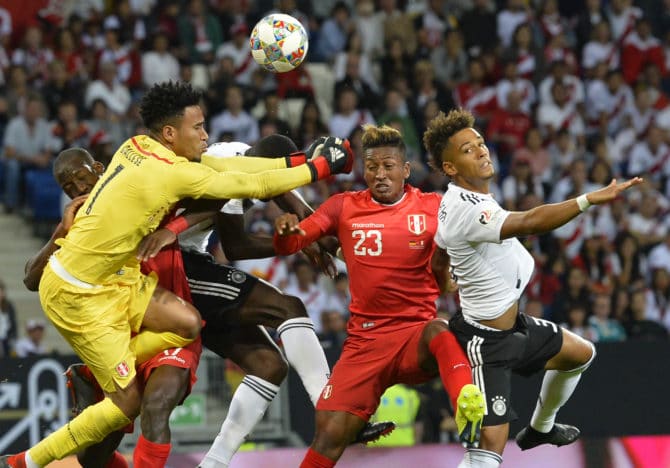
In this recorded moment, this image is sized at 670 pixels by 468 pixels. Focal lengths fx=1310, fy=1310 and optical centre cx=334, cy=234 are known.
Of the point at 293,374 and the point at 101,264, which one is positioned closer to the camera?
the point at 101,264

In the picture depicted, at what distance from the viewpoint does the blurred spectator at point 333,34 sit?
1555cm

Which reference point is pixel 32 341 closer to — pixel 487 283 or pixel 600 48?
pixel 487 283

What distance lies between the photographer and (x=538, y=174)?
48.6 ft

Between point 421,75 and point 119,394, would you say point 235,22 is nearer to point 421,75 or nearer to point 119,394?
point 421,75

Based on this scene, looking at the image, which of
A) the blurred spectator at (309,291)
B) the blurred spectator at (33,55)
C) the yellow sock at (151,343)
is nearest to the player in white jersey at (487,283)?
the yellow sock at (151,343)

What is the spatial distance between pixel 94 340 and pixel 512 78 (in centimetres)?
961

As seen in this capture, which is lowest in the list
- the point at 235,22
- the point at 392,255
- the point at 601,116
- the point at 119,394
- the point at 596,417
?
the point at 596,417

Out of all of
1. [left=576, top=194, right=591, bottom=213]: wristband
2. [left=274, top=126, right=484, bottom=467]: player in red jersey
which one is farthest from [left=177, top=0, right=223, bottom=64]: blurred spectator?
[left=576, top=194, right=591, bottom=213]: wristband

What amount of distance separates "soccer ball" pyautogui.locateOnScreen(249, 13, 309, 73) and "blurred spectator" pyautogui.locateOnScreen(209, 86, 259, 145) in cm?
606

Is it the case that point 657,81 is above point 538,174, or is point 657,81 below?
above

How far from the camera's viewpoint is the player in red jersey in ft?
23.5

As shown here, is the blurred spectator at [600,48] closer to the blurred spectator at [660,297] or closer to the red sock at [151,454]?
the blurred spectator at [660,297]

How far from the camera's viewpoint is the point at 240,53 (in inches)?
591

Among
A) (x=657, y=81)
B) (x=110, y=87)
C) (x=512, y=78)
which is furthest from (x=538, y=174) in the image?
(x=110, y=87)
